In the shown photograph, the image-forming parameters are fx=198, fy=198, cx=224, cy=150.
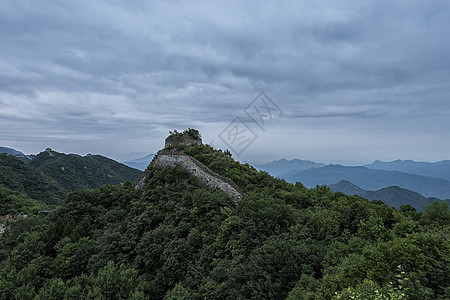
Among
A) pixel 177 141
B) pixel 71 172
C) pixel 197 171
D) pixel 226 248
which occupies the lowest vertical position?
pixel 226 248

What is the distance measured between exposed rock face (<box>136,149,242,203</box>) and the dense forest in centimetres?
81

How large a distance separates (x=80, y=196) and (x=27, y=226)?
456 centimetres

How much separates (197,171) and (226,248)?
29.2 feet

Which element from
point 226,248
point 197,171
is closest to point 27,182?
point 197,171

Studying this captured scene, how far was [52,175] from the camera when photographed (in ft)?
215

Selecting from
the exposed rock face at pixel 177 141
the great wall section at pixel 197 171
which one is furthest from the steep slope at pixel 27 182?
the great wall section at pixel 197 171

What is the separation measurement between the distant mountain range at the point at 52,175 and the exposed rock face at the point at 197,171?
41461 millimetres

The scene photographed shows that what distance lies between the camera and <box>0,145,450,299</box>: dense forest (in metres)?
6.04

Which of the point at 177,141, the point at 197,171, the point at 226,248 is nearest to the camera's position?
the point at 226,248

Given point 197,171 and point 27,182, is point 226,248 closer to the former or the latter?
point 197,171

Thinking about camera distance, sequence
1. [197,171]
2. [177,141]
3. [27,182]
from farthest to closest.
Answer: [27,182], [177,141], [197,171]

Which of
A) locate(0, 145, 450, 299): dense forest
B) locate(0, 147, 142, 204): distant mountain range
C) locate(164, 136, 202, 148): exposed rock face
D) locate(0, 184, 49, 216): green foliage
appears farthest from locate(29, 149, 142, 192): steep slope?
locate(0, 145, 450, 299): dense forest

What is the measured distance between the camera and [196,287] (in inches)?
384

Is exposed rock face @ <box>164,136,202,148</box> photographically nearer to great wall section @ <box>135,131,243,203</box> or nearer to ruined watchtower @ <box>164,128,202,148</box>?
ruined watchtower @ <box>164,128,202,148</box>
